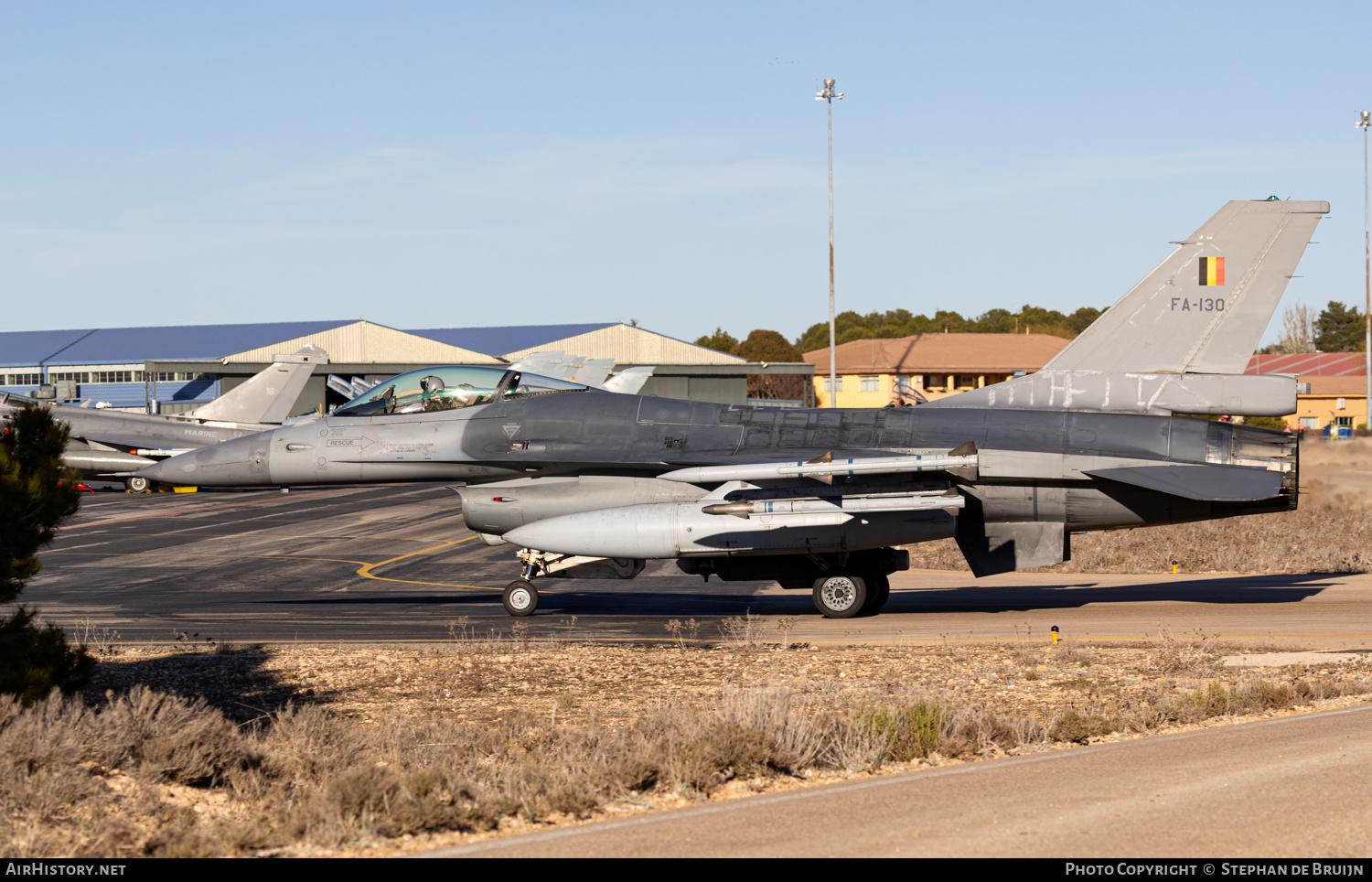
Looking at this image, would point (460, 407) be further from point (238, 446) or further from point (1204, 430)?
point (1204, 430)

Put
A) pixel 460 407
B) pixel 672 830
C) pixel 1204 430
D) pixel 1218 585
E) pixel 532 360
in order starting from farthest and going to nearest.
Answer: pixel 532 360 < pixel 1218 585 < pixel 460 407 < pixel 1204 430 < pixel 672 830

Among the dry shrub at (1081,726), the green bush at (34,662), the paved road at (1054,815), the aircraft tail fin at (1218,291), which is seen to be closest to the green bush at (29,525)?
the green bush at (34,662)

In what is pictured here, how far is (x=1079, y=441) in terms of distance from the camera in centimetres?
1620

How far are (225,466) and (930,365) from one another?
81.3 meters

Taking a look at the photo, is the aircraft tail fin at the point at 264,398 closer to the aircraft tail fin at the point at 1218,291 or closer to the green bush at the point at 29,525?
the aircraft tail fin at the point at 1218,291

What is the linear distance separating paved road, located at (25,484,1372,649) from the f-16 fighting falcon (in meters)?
1.18

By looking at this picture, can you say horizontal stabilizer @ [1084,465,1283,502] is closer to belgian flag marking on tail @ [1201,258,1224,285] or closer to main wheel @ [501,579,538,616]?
belgian flag marking on tail @ [1201,258,1224,285]

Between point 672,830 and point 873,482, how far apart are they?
32.4 ft

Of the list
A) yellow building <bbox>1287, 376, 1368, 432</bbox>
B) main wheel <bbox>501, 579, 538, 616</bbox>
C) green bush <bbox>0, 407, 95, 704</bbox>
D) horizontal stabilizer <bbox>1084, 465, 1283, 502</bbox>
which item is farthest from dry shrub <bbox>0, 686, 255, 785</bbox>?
yellow building <bbox>1287, 376, 1368, 432</bbox>

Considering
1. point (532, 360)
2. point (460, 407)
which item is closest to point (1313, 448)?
point (460, 407)

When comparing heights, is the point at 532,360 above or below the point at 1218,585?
above

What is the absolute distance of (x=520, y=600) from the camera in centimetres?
1744

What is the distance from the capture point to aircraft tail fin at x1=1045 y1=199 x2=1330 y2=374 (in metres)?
16.6

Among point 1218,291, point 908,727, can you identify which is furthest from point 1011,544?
point 908,727
